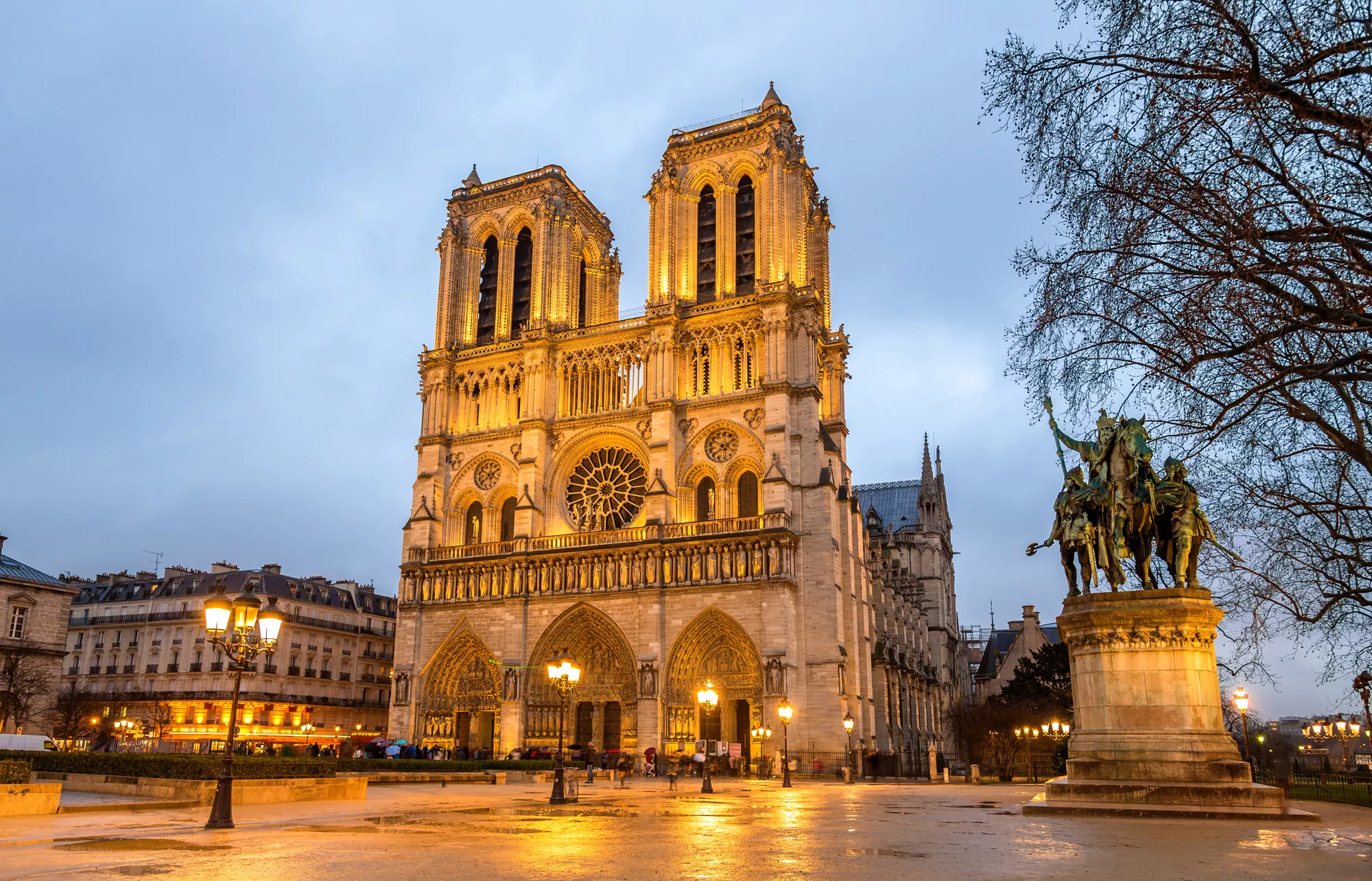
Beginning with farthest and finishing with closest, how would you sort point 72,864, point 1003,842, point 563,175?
point 563,175 → point 1003,842 → point 72,864

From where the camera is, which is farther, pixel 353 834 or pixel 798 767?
pixel 798 767

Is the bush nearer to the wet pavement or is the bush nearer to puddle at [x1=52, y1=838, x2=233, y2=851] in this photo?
the wet pavement

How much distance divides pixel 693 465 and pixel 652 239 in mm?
10492

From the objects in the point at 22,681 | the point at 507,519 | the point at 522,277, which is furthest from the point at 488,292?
the point at 22,681

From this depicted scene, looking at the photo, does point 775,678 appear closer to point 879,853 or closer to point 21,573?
point 879,853

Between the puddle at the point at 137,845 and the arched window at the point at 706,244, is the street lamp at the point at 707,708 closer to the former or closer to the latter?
the puddle at the point at 137,845

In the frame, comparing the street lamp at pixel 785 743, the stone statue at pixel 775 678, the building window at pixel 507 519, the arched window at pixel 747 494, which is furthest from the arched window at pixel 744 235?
the street lamp at pixel 785 743

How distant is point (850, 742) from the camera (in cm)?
3662

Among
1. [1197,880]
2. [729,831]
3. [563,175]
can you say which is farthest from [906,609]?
[1197,880]

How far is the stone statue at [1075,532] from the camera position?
15.6 metres

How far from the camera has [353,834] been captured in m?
11.9

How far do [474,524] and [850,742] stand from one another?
19320 millimetres

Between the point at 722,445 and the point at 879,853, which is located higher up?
the point at 722,445

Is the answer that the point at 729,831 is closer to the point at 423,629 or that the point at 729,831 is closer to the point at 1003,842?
the point at 1003,842
